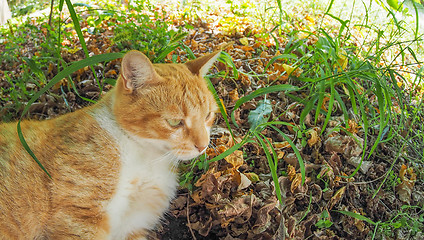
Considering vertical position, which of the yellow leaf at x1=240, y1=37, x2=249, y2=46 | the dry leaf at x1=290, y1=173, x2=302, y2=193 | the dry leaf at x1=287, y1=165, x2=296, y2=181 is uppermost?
the yellow leaf at x1=240, y1=37, x2=249, y2=46

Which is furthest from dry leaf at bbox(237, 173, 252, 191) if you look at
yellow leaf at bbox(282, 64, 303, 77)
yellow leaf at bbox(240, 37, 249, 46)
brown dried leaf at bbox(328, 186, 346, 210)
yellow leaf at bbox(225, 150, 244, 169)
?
yellow leaf at bbox(240, 37, 249, 46)

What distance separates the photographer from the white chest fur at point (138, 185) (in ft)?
5.45

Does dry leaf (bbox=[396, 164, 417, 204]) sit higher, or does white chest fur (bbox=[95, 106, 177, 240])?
white chest fur (bbox=[95, 106, 177, 240])

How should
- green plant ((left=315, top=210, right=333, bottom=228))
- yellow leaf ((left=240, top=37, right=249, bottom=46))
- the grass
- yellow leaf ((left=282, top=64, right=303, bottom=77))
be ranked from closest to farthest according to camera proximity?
green plant ((left=315, top=210, right=333, bottom=228)), the grass, yellow leaf ((left=282, top=64, right=303, bottom=77)), yellow leaf ((left=240, top=37, right=249, bottom=46))

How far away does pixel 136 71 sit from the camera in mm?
1540

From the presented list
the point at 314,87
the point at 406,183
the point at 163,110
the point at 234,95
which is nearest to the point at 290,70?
the point at 314,87

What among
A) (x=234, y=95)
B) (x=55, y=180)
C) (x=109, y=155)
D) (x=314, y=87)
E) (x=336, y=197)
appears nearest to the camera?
(x=55, y=180)

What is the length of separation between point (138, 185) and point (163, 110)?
45cm

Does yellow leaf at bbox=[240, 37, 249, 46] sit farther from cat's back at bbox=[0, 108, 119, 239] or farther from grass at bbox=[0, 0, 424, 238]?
cat's back at bbox=[0, 108, 119, 239]

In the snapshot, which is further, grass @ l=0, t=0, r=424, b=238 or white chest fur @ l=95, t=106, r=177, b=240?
grass @ l=0, t=0, r=424, b=238

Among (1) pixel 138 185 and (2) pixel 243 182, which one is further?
(2) pixel 243 182

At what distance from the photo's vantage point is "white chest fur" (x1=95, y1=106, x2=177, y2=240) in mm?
1662

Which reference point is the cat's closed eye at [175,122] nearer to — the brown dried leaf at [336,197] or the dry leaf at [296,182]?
the dry leaf at [296,182]

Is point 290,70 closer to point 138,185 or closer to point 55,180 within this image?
point 138,185
